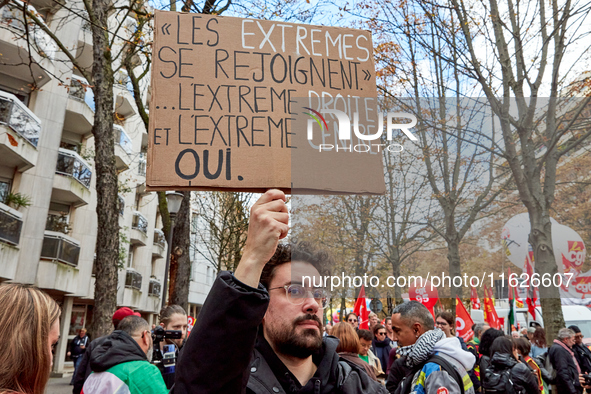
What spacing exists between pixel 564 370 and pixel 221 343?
7.64 meters

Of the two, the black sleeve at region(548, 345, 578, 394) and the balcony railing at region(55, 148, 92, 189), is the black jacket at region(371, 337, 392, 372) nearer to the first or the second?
the black sleeve at region(548, 345, 578, 394)

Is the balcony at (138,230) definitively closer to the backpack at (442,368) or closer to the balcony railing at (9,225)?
the balcony railing at (9,225)

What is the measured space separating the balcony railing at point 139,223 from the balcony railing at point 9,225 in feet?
43.8

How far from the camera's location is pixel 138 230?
102ft

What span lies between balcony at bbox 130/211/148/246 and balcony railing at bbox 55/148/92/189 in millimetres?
8627

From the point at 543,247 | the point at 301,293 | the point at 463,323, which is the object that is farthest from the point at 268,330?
the point at 463,323

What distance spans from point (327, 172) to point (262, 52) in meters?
0.80

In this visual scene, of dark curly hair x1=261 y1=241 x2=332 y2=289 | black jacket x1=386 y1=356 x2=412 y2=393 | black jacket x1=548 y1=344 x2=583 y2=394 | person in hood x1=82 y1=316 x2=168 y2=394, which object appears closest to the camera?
dark curly hair x1=261 y1=241 x2=332 y2=289

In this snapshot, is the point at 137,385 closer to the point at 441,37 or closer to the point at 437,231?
the point at 437,231

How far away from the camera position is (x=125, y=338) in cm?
402

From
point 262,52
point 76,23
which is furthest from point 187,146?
point 76,23

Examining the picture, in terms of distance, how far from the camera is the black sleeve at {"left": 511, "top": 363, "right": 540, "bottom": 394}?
17.8ft

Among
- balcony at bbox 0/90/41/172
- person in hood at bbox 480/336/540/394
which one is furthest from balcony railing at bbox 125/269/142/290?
person in hood at bbox 480/336/540/394

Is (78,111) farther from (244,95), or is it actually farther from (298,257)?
(298,257)
